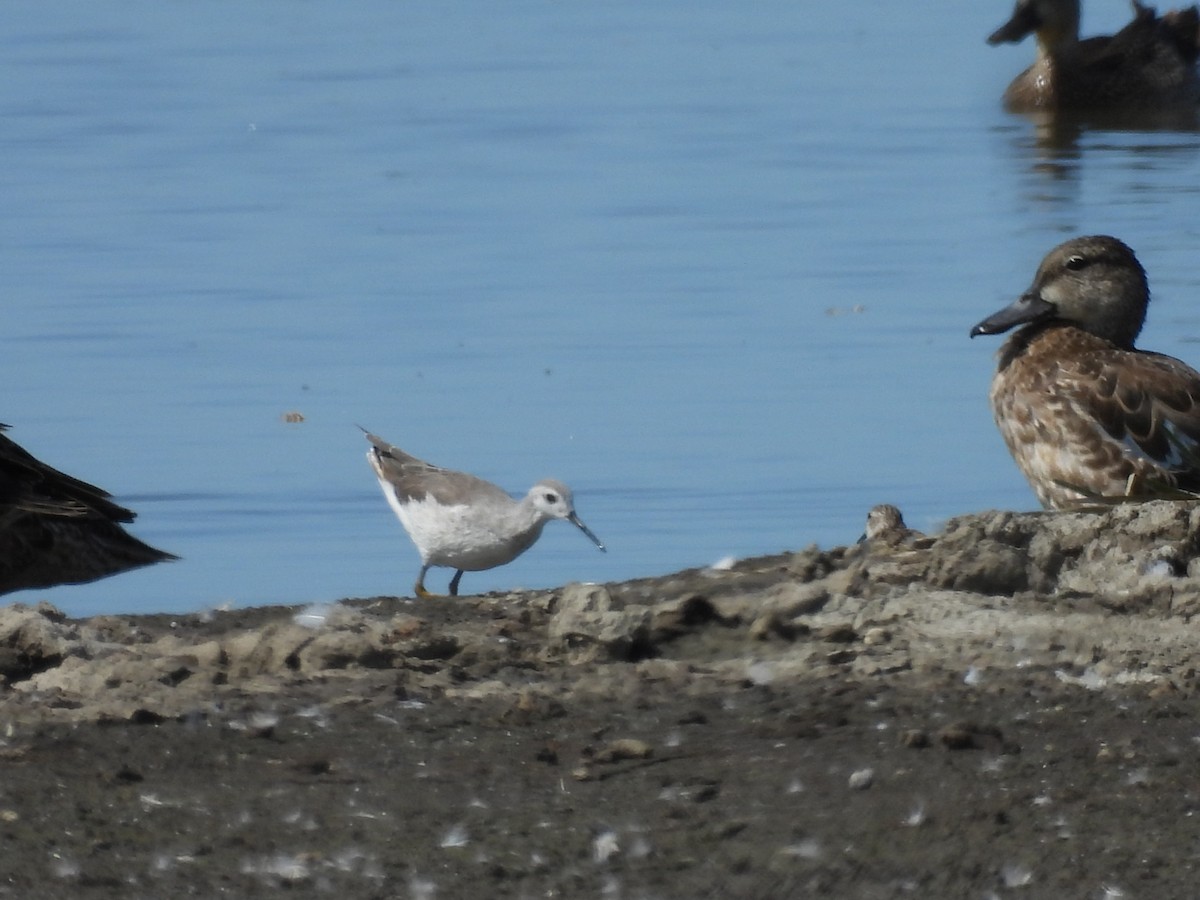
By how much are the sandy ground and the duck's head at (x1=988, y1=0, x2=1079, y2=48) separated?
55.9 feet

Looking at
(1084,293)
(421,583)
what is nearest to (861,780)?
(421,583)

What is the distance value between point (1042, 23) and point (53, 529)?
55.1 feet

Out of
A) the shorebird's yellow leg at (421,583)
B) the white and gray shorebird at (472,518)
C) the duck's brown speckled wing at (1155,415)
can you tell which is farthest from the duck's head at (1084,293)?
the shorebird's yellow leg at (421,583)

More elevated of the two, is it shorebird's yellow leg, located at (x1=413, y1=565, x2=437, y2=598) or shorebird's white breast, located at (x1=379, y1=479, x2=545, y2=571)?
shorebird's white breast, located at (x1=379, y1=479, x2=545, y2=571)

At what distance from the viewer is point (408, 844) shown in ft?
15.5

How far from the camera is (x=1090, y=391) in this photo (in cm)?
846

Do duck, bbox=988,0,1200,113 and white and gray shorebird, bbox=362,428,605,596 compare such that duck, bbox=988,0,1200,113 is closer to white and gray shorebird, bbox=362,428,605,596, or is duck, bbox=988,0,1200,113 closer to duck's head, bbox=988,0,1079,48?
duck's head, bbox=988,0,1079,48

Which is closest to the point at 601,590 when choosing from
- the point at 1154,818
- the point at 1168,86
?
the point at 1154,818

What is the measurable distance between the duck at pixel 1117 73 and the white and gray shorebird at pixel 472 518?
13.7 meters

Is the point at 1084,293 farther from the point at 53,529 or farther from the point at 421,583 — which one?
the point at 53,529

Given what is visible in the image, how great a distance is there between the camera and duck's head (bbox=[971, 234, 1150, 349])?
368 inches

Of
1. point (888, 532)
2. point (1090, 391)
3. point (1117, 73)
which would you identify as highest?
point (1117, 73)

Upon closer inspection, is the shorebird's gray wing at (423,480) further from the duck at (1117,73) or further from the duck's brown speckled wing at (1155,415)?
the duck at (1117,73)

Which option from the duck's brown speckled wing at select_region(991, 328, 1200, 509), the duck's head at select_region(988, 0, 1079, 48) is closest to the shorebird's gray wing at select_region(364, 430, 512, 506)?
the duck's brown speckled wing at select_region(991, 328, 1200, 509)
